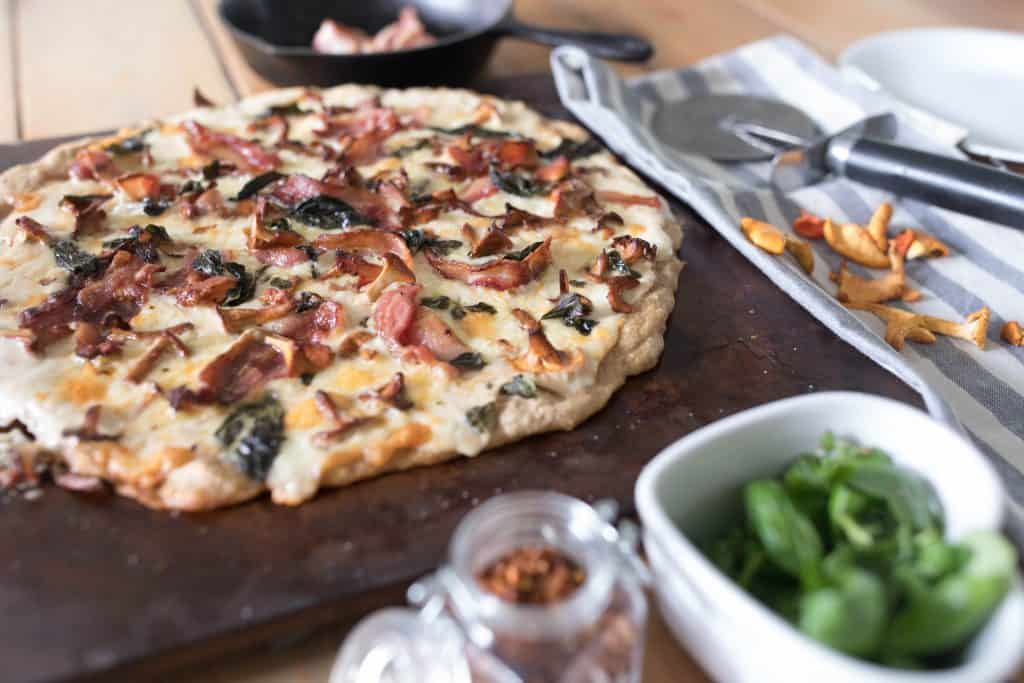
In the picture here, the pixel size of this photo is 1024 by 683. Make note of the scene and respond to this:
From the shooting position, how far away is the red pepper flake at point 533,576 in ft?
4.68

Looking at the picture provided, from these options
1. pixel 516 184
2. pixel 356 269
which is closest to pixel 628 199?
pixel 516 184

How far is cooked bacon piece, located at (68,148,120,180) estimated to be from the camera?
2795mm

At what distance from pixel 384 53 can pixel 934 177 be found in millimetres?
→ 1873

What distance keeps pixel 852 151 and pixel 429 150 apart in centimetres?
135

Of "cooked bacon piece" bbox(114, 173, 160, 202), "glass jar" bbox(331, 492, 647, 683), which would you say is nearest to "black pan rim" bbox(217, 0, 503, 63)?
"cooked bacon piece" bbox(114, 173, 160, 202)

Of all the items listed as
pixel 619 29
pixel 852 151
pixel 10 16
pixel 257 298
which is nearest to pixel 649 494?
pixel 257 298

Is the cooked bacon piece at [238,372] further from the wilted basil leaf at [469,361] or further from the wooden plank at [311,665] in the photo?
the wooden plank at [311,665]

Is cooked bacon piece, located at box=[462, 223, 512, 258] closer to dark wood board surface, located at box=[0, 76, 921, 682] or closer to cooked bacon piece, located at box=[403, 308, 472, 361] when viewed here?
cooked bacon piece, located at box=[403, 308, 472, 361]

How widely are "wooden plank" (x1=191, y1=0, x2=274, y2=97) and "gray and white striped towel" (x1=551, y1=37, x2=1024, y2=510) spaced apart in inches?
51.3

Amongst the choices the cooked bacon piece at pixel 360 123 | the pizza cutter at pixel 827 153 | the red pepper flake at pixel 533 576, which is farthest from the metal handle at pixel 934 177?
the red pepper flake at pixel 533 576

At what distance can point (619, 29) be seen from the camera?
15.2 feet

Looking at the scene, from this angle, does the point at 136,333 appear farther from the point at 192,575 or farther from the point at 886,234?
the point at 886,234

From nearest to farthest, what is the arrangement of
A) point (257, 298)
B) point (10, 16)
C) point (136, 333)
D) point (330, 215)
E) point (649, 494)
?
point (649, 494) < point (136, 333) < point (257, 298) < point (330, 215) < point (10, 16)

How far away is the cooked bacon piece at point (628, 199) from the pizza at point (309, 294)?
0.01 metres
